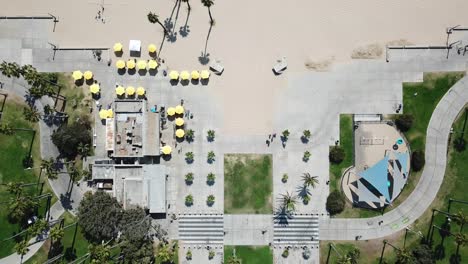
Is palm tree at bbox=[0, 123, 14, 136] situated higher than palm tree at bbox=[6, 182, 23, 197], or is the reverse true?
palm tree at bbox=[0, 123, 14, 136]

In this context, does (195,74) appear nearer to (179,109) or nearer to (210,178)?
(179,109)

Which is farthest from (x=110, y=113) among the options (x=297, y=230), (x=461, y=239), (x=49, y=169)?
(x=461, y=239)

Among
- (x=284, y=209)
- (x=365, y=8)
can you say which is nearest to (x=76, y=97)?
(x=284, y=209)

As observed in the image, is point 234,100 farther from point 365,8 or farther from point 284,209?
point 365,8

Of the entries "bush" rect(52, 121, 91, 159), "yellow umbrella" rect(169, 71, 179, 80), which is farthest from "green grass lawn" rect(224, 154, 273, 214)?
"bush" rect(52, 121, 91, 159)

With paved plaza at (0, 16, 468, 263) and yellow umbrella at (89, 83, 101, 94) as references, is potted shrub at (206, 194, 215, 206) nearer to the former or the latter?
paved plaza at (0, 16, 468, 263)

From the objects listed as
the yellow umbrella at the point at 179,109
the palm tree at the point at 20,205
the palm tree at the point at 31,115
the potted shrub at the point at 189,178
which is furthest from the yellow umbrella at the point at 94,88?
the potted shrub at the point at 189,178
